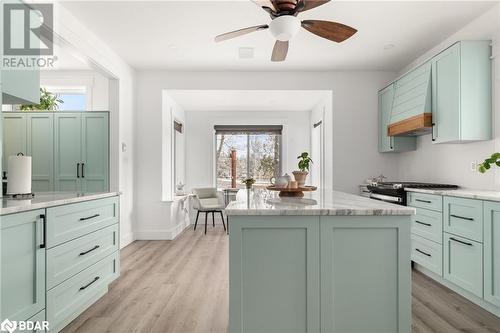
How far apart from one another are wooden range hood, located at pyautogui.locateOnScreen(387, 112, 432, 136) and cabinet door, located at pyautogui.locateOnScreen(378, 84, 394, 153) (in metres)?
0.16

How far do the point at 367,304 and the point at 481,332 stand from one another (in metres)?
1.15

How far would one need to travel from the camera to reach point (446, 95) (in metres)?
3.17

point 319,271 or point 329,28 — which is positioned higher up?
point 329,28

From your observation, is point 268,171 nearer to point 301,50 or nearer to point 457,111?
point 301,50

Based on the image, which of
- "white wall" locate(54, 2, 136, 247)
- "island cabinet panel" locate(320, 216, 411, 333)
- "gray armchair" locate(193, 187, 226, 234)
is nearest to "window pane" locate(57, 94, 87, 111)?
"white wall" locate(54, 2, 136, 247)

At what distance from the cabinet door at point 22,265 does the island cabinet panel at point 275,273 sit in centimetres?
115

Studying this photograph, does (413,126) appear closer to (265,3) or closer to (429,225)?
(429,225)

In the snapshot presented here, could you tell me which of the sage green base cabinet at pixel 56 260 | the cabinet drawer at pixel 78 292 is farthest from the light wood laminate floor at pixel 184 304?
the sage green base cabinet at pixel 56 260

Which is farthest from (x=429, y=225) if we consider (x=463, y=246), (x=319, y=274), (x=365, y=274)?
(x=319, y=274)

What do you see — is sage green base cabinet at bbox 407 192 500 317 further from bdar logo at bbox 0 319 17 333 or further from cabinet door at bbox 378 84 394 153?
bdar logo at bbox 0 319 17 333

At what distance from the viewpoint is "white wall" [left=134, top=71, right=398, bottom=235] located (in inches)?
192

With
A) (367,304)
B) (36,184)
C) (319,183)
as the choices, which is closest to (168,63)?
(36,184)

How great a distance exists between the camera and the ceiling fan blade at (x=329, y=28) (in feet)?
7.50

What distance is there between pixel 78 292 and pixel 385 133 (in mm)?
4337
